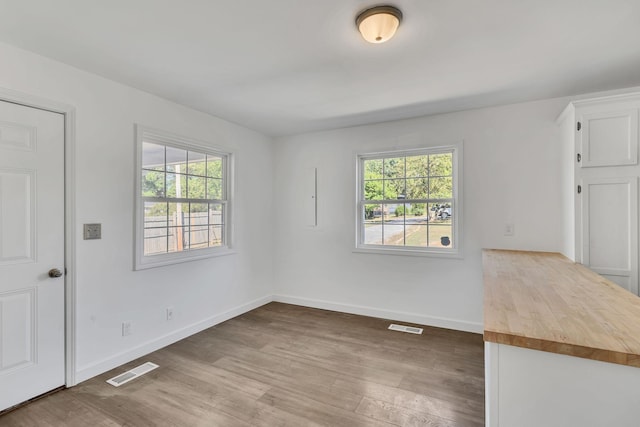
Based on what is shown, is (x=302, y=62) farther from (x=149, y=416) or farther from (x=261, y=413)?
(x=149, y=416)

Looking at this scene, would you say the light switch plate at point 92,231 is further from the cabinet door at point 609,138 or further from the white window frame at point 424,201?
the cabinet door at point 609,138

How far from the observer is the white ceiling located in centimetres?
170

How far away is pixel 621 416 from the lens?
999 millimetres

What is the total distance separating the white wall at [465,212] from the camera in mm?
3125

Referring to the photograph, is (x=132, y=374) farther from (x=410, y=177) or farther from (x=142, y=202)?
(x=410, y=177)

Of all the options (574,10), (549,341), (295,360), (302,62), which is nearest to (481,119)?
(574,10)

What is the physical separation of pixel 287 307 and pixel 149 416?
2424mm

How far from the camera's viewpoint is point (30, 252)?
Answer: 7.22 feet

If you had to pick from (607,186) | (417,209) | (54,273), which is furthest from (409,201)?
(54,273)

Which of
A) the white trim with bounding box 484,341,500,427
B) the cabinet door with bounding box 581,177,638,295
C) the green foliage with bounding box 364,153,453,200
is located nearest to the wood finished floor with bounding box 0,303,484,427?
the white trim with bounding box 484,341,500,427

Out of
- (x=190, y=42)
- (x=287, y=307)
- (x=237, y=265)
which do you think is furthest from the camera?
(x=287, y=307)

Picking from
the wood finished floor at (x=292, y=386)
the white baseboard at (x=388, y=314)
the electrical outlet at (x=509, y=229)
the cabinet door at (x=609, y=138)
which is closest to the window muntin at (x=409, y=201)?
the electrical outlet at (x=509, y=229)

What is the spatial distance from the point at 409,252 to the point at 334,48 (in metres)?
2.47

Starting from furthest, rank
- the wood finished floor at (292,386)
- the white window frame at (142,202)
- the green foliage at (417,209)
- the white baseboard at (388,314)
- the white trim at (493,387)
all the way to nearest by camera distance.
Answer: the green foliage at (417,209) < the white baseboard at (388,314) < the white window frame at (142,202) < the wood finished floor at (292,386) < the white trim at (493,387)
